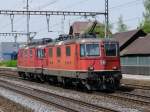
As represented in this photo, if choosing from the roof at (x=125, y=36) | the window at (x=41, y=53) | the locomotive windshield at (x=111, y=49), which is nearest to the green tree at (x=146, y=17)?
the roof at (x=125, y=36)

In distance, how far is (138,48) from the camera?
167 feet

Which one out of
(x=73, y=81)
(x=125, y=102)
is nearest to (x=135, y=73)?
(x=73, y=81)

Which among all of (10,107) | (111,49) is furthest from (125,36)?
(10,107)

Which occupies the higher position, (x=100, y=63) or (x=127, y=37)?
(x=127, y=37)

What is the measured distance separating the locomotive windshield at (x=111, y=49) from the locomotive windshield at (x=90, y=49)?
459 mm

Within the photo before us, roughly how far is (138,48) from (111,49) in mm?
24833

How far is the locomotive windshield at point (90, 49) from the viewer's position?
86.2 ft

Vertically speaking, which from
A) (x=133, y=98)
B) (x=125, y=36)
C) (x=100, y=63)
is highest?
(x=125, y=36)

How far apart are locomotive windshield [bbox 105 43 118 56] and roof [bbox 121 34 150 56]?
67.9ft

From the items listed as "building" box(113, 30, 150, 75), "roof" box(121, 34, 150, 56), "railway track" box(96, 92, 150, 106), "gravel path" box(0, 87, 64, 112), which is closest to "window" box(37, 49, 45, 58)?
"gravel path" box(0, 87, 64, 112)

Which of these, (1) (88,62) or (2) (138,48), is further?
(2) (138,48)

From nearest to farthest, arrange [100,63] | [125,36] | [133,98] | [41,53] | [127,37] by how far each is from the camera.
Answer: [133,98]
[100,63]
[41,53]
[127,37]
[125,36]

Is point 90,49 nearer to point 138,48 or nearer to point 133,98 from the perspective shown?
point 133,98

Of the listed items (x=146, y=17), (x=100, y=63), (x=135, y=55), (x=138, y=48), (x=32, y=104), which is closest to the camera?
(x=32, y=104)
